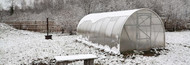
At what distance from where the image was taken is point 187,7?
26.2 m

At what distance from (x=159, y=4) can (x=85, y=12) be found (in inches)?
460

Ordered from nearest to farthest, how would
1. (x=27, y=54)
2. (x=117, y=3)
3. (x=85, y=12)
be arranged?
(x=27, y=54)
(x=85, y=12)
(x=117, y=3)

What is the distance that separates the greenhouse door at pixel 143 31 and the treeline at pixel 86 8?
14.7m

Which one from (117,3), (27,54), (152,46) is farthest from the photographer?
(117,3)

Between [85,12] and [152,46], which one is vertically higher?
[85,12]

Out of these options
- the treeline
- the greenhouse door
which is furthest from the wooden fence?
the greenhouse door

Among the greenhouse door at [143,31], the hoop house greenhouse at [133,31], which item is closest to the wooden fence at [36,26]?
the hoop house greenhouse at [133,31]

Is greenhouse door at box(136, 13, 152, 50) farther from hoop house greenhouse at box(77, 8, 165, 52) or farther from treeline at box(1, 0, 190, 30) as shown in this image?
treeline at box(1, 0, 190, 30)

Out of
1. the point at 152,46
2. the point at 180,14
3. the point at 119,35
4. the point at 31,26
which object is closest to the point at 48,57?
the point at 119,35

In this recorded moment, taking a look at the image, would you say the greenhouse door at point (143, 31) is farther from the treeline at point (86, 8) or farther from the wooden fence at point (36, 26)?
the treeline at point (86, 8)

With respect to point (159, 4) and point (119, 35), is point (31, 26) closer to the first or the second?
point (119, 35)

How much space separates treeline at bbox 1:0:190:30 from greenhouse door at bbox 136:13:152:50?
14698mm

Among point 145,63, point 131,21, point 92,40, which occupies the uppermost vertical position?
point 131,21

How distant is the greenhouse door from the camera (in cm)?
991
